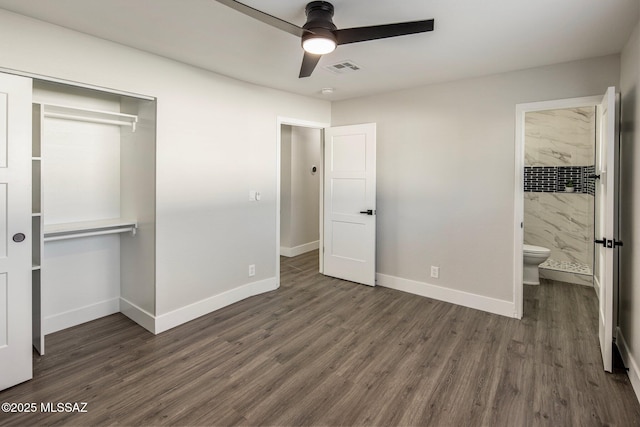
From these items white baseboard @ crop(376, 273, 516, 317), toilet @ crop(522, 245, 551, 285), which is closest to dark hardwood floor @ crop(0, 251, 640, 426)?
white baseboard @ crop(376, 273, 516, 317)

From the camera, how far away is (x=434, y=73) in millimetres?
3373

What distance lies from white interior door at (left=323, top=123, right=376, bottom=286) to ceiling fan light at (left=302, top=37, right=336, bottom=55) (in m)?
2.11

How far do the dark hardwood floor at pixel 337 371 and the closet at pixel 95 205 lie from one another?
27 centimetres

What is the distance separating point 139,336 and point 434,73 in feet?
12.2

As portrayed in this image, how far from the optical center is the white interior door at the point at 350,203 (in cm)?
425

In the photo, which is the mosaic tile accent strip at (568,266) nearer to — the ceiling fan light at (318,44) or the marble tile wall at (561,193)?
the marble tile wall at (561,193)

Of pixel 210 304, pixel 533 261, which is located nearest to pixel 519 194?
pixel 533 261

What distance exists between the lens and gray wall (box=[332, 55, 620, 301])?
3.25 meters

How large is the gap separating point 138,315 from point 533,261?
460 cm

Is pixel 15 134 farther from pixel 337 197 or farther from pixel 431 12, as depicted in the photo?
pixel 337 197

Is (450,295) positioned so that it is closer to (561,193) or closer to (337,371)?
(337,371)

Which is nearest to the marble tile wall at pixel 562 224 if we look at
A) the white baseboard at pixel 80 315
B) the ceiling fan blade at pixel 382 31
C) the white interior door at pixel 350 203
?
the white interior door at pixel 350 203

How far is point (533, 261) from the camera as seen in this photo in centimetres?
429

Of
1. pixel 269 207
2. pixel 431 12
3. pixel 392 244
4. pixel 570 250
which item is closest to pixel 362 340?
pixel 392 244
